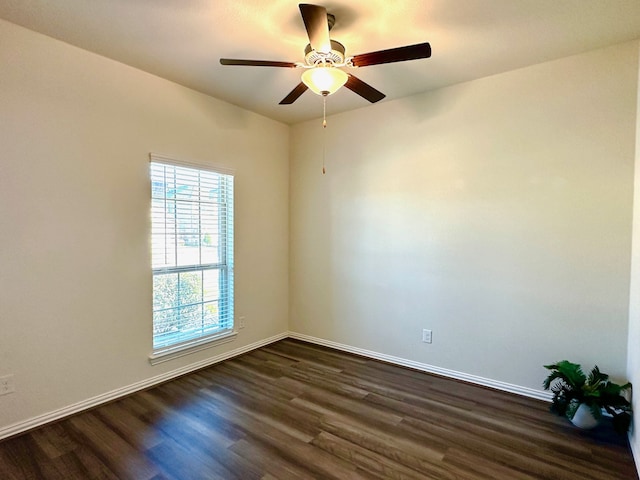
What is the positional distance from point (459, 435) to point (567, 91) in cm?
266

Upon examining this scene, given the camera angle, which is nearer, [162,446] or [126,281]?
[162,446]

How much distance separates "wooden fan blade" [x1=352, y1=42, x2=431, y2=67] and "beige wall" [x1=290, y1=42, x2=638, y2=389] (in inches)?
55.8

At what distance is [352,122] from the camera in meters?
3.79

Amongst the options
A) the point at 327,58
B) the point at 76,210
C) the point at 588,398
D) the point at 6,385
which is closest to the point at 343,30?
the point at 327,58

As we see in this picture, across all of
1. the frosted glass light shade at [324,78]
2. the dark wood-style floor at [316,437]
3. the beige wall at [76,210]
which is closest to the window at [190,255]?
the beige wall at [76,210]

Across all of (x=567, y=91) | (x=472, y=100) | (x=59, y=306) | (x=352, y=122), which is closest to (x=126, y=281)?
(x=59, y=306)

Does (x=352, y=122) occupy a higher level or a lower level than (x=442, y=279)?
higher

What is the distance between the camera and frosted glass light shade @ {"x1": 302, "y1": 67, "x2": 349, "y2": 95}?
2109 mm

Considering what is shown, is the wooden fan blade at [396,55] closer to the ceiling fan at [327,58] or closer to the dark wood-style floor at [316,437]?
the ceiling fan at [327,58]

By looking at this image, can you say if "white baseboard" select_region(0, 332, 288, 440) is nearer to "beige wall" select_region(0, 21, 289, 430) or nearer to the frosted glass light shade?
"beige wall" select_region(0, 21, 289, 430)

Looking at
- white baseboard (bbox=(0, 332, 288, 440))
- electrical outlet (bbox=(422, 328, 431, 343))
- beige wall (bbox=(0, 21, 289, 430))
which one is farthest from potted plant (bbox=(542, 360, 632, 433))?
beige wall (bbox=(0, 21, 289, 430))

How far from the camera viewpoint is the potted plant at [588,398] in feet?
7.28

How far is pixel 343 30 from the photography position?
2264 millimetres

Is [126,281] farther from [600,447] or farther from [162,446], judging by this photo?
[600,447]
